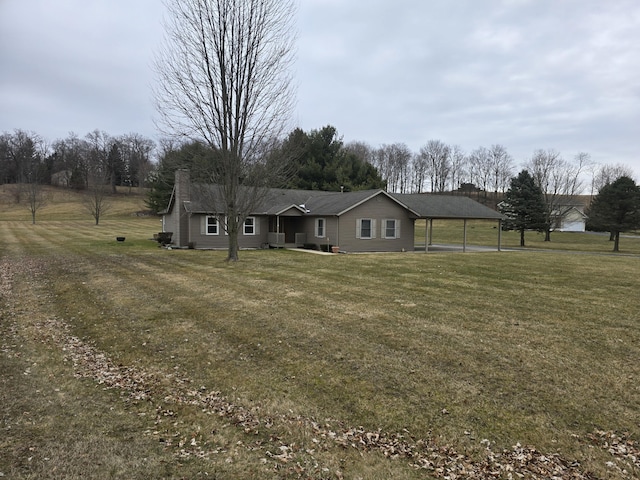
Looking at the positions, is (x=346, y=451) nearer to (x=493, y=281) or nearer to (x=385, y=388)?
(x=385, y=388)

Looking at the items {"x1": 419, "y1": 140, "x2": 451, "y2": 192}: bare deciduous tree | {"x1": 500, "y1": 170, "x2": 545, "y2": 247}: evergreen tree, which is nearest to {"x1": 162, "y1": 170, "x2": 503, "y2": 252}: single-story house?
{"x1": 500, "y1": 170, "x2": 545, "y2": 247}: evergreen tree

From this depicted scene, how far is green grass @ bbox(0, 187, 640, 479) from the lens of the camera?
3818 mm

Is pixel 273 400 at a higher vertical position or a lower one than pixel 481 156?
lower

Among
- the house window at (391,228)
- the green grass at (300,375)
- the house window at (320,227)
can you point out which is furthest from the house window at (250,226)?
the green grass at (300,375)

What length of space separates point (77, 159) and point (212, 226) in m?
72.0

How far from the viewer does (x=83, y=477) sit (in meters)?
3.36

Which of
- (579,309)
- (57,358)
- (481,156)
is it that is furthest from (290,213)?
(481,156)

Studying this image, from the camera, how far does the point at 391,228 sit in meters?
26.1

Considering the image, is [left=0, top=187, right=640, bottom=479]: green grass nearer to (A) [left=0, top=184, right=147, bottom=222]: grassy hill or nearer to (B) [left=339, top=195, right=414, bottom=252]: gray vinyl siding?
(B) [left=339, top=195, right=414, bottom=252]: gray vinyl siding

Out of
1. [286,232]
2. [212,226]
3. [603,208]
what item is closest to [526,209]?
[603,208]

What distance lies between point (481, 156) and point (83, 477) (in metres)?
82.6

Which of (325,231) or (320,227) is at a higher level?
(320,227)

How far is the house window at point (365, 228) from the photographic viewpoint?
25062 mm

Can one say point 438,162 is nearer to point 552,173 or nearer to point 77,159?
point 552,173
